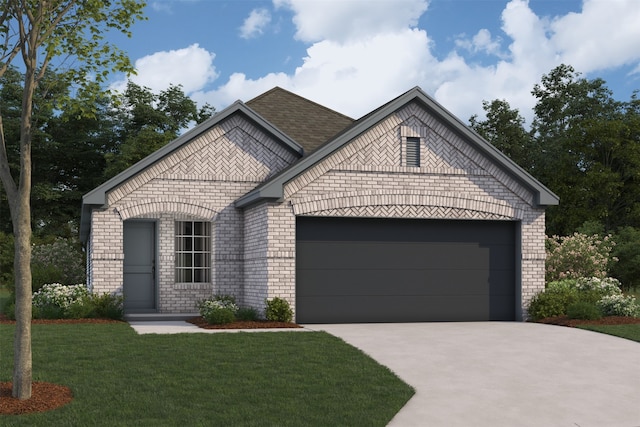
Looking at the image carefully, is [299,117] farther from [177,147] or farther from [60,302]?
[60,302]

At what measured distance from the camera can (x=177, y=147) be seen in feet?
63.9

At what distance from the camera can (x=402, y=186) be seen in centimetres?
1823

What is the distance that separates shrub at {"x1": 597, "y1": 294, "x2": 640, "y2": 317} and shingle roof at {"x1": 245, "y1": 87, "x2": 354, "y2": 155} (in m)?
8.84

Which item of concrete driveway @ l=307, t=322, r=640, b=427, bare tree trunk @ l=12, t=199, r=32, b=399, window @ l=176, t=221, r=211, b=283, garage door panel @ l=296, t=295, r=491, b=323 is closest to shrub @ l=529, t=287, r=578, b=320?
garage door panel @ l=296, t=295, r=491, b=323

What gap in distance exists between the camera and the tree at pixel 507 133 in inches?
1903

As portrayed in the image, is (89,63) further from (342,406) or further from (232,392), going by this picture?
(342,406)

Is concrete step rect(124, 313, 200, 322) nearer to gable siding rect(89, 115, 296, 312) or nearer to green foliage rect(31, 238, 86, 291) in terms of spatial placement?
gable siding rect(89, 115, 296, 312)

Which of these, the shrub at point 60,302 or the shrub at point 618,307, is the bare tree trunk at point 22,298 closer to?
the shrub at point 60,302

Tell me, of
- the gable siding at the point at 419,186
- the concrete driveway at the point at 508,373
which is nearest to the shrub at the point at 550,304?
the gable siding at the point at 419,186

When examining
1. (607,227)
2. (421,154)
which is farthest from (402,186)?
(607,227)

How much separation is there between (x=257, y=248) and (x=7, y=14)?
913 centimetres

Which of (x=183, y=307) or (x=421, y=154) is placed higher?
(x=421, y=154)

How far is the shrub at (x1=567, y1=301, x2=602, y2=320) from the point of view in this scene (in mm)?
17219

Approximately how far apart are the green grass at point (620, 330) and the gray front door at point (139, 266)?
11365 millimetres
